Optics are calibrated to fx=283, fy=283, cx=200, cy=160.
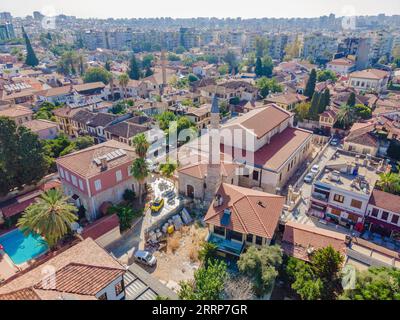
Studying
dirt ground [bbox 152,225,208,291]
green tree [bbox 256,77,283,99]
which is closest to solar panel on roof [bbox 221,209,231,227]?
dirt ground [bbox 152,225,208,291]

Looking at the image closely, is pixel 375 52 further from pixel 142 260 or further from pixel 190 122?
pixel 142 260

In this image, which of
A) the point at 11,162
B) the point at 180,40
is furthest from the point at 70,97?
the point at 180,40

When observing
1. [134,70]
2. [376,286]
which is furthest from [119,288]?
[134,70]

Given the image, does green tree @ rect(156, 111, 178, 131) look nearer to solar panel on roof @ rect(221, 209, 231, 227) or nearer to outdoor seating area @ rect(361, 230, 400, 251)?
solar panel on roof @ rect(221, 209, 231, 227)

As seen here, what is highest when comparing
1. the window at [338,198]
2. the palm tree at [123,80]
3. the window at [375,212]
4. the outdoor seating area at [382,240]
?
the palm tree at [123,80]

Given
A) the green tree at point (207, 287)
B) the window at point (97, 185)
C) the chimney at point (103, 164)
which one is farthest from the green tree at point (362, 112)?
the window at point (97, 185)

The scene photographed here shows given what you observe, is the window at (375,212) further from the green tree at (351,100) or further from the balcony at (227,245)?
the green tree at (351,100)
